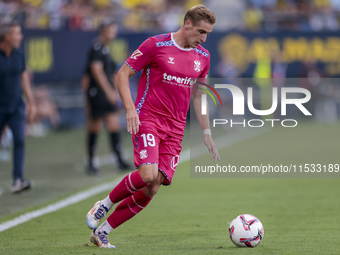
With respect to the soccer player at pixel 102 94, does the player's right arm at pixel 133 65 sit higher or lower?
higher

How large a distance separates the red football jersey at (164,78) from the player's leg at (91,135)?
5.23 meters

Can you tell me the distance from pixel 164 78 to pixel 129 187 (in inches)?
40.4

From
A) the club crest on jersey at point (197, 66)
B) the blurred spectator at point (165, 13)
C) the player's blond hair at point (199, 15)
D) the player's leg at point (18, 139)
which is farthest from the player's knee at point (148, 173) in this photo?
the blurred spectator at point (165, 13)

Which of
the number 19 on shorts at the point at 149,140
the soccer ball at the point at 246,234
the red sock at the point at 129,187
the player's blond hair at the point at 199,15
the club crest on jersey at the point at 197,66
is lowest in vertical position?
the soccer ball at the point at 246,234

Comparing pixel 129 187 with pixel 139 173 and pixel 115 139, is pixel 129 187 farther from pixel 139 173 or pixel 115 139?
pixel 115 139

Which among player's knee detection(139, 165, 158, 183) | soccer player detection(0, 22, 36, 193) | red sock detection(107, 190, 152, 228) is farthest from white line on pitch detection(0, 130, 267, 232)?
player's knee detection(139, 165, 158, 183)

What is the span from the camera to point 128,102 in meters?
4.68

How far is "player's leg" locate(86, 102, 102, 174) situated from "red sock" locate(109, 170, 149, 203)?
5242 millimetres

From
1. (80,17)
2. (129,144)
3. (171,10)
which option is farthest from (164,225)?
(171,10)

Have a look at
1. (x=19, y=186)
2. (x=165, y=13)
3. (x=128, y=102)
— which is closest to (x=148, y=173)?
(x=128, y=102)

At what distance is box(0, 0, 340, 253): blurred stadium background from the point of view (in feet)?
52.7

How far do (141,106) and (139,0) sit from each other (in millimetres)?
16792

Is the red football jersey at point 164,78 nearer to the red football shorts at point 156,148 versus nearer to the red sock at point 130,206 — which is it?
the red football shorts at point 156,148

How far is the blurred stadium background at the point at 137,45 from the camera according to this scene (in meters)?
16.1
